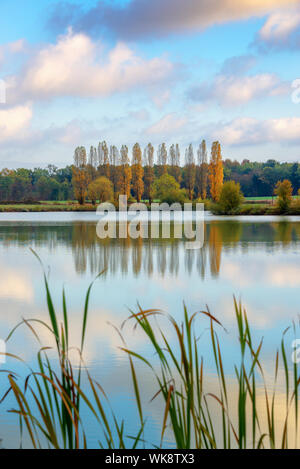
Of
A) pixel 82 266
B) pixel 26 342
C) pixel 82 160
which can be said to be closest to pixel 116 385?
pixel 26 342

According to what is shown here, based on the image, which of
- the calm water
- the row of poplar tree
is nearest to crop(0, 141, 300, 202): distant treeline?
the row of poplar tree

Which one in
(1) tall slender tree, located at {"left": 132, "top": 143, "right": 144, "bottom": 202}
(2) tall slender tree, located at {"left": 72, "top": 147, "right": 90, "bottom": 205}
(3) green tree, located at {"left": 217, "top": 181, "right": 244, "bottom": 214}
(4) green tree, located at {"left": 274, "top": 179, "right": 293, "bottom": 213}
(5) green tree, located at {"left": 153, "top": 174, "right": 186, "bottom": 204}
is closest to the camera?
(4) green tree, located at {"left": 274, "top": 179, "right": 293, "bottom": 213}

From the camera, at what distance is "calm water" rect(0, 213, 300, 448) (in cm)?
421

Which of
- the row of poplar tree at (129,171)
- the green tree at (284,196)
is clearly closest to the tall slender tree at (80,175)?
the row of poplar tree at (129,171)

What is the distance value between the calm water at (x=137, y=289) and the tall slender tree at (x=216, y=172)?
34.4 meters

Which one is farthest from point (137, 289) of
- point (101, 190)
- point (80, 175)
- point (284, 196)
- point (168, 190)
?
point (80, 175)

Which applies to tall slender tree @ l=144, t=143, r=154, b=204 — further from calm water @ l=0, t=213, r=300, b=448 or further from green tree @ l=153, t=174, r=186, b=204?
calm water @ l=0, t=213, r=300, b=448

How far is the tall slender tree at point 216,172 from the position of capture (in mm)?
49625

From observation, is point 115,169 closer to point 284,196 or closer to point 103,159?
point 103,159

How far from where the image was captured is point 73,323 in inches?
233

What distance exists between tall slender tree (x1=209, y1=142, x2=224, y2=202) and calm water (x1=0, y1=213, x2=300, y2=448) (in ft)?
113

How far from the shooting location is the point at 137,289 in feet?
26.2

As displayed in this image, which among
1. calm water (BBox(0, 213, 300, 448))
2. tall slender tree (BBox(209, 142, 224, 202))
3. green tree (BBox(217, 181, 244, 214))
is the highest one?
tall slender tree (BBox(209, 142, 224, 202))
